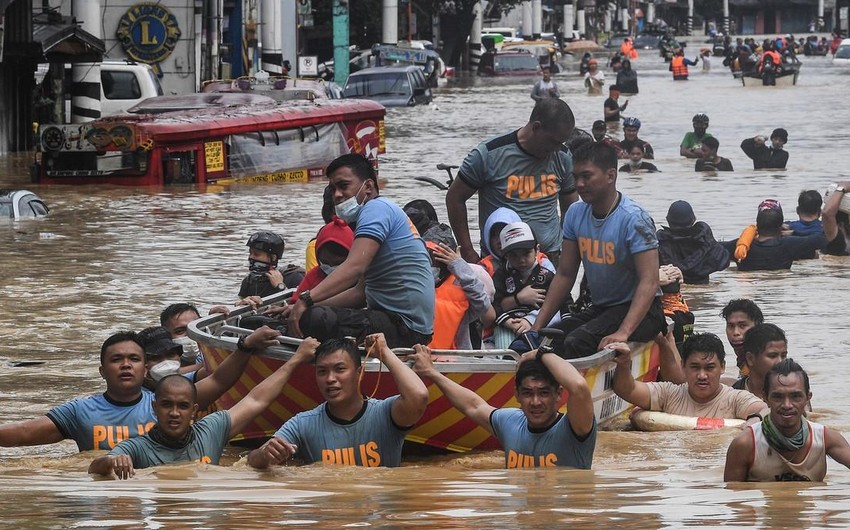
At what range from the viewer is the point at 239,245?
1852 centimetres

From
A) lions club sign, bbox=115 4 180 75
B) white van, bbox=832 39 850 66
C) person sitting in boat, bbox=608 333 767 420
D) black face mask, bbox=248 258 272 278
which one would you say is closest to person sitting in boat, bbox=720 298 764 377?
person sitting in boat, bbox=608 333 767 420

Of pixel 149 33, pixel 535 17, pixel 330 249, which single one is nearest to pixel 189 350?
pixel 330 249

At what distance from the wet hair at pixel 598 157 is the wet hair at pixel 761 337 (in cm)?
116

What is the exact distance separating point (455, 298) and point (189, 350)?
1.97 meters

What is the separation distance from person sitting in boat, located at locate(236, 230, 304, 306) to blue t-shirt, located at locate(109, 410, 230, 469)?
12.1ft

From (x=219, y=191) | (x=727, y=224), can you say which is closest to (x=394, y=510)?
(x=727, y=224)

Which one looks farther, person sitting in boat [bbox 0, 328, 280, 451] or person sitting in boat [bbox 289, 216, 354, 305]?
person sitting in boat [bbox 289, 216, 354, 305]

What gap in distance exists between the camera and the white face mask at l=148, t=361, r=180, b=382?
9.32 meters

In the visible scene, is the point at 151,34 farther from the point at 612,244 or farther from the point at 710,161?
the point at 612,244

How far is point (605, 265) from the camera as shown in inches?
363

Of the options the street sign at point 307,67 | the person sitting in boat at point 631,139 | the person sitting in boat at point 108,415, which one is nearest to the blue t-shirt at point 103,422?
the person sitting in boat at point 108,415

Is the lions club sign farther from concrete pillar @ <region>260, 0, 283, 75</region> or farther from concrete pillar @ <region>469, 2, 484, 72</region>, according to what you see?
concrete pillar @ <region>469, 2, 484, 72</region>

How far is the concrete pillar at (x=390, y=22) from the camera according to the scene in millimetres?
60031

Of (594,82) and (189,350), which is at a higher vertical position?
(594,82)
